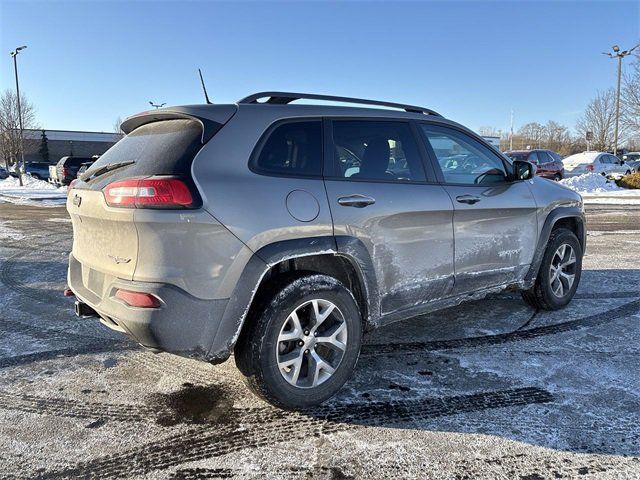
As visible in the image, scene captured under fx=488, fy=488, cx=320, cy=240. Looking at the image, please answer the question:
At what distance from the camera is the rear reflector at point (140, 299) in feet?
8.57

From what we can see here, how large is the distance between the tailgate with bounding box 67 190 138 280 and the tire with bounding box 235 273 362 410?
0.79 meters

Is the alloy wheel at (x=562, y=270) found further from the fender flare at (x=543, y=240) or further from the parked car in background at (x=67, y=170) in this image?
the parked car in background at (x=67, y=170)

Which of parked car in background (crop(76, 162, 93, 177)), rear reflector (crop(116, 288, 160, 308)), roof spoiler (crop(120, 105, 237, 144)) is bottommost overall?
rear reflector (crop(116, 288, 160, 308))

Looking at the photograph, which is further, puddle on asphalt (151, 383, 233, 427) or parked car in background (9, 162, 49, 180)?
parked car in background (9, 162, 49, 180)

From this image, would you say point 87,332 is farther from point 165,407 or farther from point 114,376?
point 165,407

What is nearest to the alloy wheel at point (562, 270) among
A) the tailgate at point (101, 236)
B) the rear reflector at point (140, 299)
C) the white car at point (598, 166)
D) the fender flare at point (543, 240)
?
the fender flare at point (543, 240)

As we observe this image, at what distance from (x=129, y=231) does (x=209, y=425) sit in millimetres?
1216

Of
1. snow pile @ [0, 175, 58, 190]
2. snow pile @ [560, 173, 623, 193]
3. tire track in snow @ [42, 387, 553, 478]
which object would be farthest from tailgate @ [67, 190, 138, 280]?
snow pile @ [0, 175, 58, 190]

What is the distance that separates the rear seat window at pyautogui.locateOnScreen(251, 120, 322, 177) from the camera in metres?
2.94

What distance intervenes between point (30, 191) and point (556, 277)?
30.2 metres

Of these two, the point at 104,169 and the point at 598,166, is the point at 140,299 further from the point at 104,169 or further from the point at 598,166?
the point at 598,166

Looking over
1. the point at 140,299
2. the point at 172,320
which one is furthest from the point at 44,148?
the point at 172,320

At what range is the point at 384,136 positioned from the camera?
363cm

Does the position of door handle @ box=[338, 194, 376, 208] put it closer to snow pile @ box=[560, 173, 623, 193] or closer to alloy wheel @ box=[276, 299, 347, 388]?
alloy wheel @ box=[276, 299, 347, 388]
